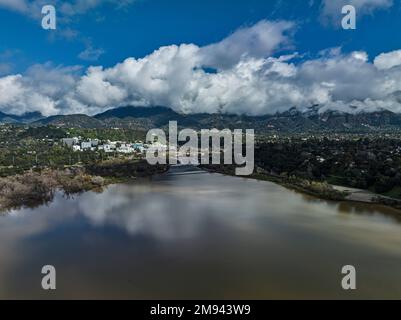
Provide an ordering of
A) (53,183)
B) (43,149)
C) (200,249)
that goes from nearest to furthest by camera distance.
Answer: (200,249) → (53,183) → (43,149)

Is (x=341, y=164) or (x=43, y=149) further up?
(x=43, y=149)

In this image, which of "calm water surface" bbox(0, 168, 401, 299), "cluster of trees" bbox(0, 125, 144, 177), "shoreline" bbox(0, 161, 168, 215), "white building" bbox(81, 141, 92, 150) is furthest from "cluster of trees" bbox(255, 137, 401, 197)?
"white building" bbox(81, 141, 92, 150)

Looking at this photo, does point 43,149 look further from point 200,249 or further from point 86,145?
point 200,249

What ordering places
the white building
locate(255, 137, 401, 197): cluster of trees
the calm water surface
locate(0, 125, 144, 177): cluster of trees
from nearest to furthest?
the calm water surface, locate(255, 137, 401, 197): cluster of trees, locate(0, 125, 144, 177): cluster of trees, the white building

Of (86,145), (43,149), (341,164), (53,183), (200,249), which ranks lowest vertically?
(200,249)

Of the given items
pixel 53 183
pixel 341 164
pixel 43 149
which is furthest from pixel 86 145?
pixel 341 164

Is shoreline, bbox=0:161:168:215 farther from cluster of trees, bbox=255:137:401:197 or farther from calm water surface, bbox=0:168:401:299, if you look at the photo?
cluster of trees, bbox=255:137:401:197

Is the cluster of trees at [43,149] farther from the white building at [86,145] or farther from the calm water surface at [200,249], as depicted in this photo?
the calm water surface at [200,249]

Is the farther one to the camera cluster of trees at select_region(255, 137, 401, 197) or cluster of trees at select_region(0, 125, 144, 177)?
cluster of trees at select_region(0, 125, 144, 177)

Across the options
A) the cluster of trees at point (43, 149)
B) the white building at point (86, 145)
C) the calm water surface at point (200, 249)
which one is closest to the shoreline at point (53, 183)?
the calm water surface at point (200, 249)
